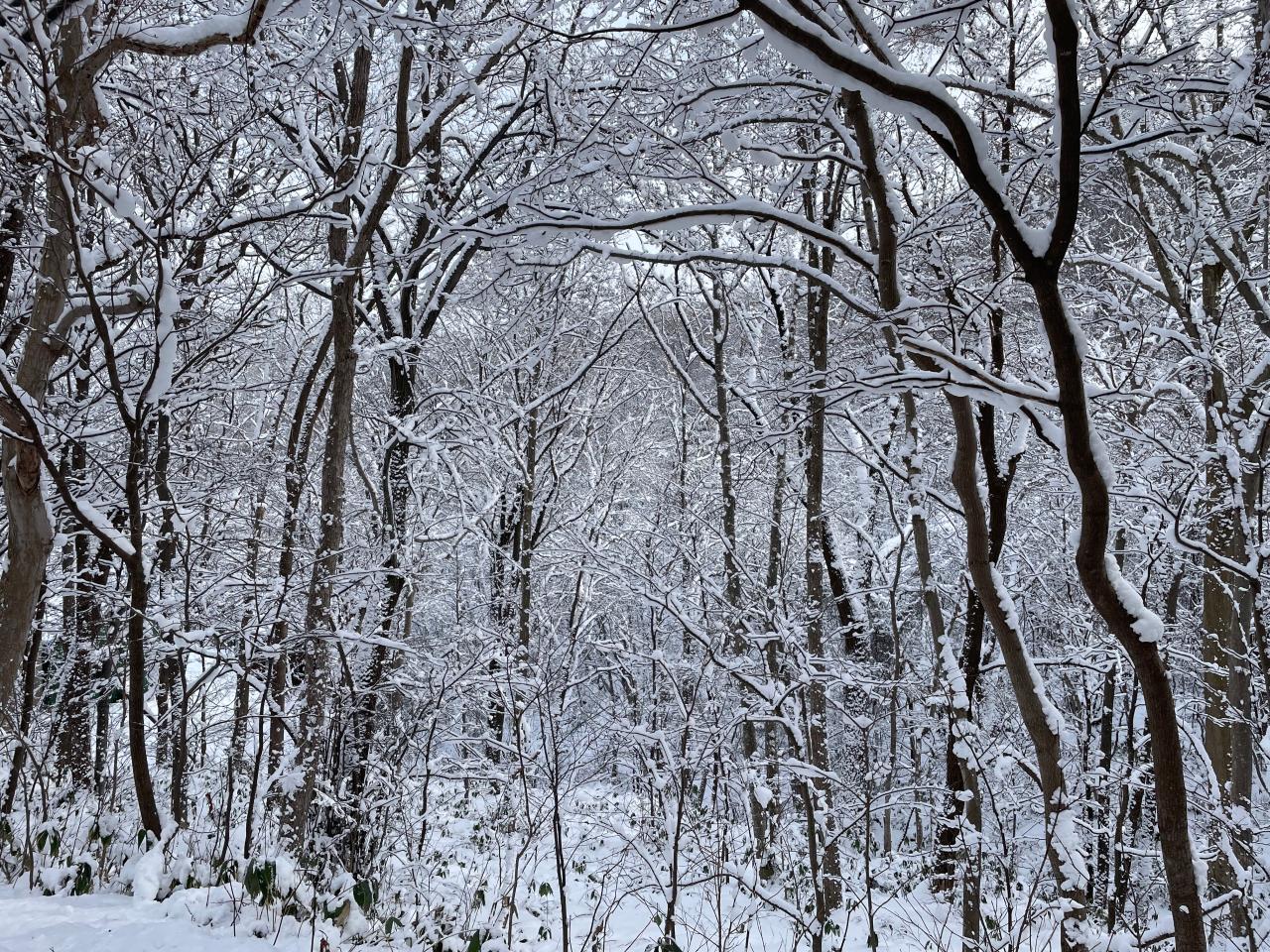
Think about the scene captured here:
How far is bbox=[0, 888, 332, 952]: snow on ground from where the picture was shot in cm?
281

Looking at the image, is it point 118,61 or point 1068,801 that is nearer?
point 1068,801

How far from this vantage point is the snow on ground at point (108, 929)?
9.23ft

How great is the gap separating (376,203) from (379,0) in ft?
4.34

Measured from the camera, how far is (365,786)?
5.67 m

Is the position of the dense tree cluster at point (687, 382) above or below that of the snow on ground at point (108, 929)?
above

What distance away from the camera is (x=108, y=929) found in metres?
2.98

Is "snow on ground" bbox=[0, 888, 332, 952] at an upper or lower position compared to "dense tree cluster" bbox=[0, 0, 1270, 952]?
lower

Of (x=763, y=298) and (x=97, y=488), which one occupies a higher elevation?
(x=763, y=298)

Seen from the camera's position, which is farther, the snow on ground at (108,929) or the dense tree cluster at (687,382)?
the dense tree cluster at (687,382)

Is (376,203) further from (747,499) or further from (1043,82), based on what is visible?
(747,499)

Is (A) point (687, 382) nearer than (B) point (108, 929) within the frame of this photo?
No

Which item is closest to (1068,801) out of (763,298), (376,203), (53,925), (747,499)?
(53,925)

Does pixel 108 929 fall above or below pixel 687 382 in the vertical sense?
below

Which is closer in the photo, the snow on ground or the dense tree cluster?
the snow on ground
